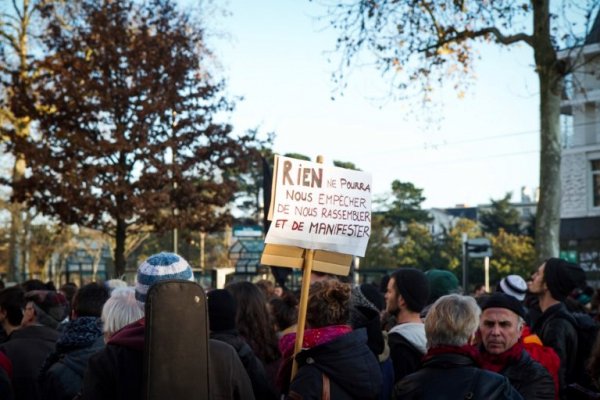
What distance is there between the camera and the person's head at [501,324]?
213 inches

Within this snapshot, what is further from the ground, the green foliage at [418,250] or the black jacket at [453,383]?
the green foliage at [418,250]

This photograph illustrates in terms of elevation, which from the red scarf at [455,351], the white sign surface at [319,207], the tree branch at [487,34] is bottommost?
the red scarf at [455,351]

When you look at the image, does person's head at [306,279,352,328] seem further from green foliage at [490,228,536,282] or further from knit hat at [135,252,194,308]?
green foliage at [490,228,536,282]

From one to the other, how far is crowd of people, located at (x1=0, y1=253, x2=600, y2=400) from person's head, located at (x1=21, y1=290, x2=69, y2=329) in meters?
0.01

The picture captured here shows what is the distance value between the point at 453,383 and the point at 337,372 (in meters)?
0.69

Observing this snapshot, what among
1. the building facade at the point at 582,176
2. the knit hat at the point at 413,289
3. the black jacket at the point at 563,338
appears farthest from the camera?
the building facade at the point at 582,176

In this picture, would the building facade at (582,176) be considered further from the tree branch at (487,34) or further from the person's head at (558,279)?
the person's head at (558,279)

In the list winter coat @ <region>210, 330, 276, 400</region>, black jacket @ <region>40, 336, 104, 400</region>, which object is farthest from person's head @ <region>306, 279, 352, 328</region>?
black jacket @ <region>40, 336, 104, 400</region>

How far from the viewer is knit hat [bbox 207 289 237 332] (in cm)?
525

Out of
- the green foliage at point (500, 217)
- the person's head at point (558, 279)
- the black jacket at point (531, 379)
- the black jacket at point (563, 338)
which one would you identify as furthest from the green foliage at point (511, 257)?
the black jacket at point (531, 379)

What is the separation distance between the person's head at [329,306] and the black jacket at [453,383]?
60cm

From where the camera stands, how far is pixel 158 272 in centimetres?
399

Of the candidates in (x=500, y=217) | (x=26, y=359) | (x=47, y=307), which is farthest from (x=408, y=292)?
(x=500, y=217)

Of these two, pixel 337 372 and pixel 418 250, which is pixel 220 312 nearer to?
pixel 337 372
